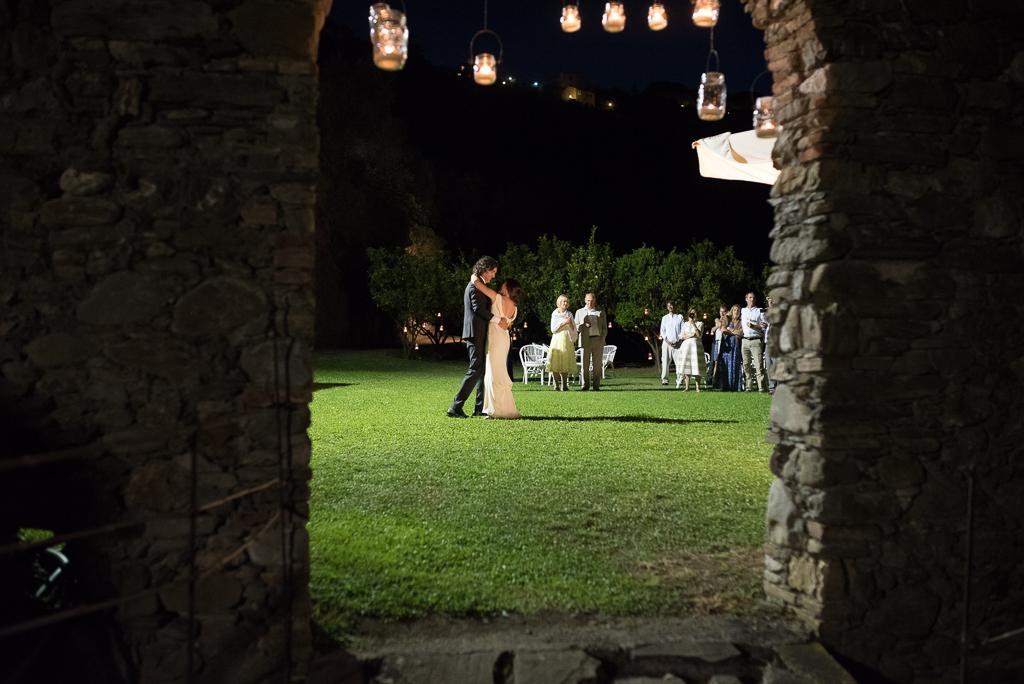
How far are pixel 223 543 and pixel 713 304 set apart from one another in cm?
1851

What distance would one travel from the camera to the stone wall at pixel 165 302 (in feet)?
10.5

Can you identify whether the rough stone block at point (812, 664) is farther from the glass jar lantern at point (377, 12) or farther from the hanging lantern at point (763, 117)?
the glass jar lantern at point (377, 12)

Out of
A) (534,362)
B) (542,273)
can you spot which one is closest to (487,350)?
(534,362)

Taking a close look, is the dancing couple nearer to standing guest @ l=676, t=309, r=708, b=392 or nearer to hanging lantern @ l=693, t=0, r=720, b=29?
hanging lantern @ l=693, t=0, r=720, b=29


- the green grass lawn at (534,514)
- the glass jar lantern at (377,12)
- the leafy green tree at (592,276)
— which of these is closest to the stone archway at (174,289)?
the green grass lawn at (534,514)

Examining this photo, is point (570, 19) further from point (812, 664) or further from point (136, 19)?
point (812, 664)

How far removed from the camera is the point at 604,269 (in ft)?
70.6

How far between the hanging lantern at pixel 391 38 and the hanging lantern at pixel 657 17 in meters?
2.90

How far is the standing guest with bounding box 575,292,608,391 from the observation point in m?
14.0

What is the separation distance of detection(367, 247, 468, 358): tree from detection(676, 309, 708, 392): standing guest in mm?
8996

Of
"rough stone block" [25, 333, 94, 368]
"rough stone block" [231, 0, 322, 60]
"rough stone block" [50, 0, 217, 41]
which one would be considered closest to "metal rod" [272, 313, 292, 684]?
"rough stone block" [25, 333, 94, 368]

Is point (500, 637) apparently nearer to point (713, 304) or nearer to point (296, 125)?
point (296, 125)

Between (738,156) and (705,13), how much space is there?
44.5 inches

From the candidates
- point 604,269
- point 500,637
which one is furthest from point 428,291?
point 500,637
